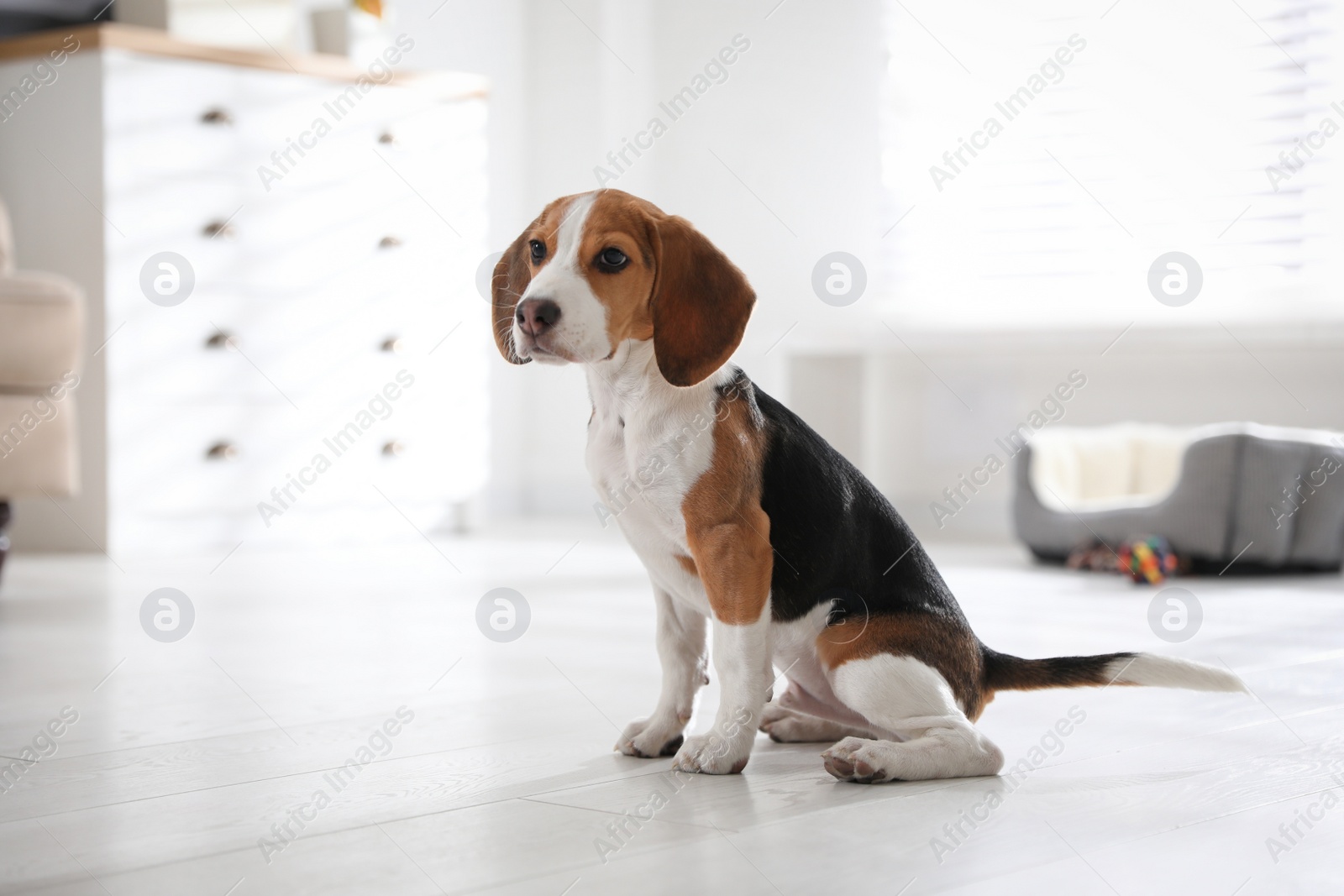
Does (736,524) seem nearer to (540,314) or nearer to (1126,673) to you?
(540,314)

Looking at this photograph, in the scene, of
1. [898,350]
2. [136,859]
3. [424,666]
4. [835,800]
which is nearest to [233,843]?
[136,859]

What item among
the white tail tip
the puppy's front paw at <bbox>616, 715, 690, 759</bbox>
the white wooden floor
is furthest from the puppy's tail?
the puppy's front paw at <bbox>616, 715, 690, 759</bbox>

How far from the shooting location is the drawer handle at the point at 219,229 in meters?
5.11

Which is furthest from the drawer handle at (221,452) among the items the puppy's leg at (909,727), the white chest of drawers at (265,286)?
the puppy's leg at (909,727)

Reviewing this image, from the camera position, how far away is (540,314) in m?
1.63

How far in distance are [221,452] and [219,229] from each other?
0.84m

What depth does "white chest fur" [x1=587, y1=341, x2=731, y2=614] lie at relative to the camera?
1.72 m

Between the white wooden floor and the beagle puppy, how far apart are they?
10cm

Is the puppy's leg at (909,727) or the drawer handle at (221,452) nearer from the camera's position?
the puppy's leg at (909,727)

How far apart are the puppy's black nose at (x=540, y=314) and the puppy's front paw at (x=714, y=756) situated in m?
0.56

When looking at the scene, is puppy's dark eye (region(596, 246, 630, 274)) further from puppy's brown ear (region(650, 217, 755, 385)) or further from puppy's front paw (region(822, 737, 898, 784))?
puppy's front paw (region(822, 737, 898, 784))

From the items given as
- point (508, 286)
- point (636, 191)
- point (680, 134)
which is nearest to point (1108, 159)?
point (680, 134)

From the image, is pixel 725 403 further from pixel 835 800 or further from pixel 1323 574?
pixel 1323 574

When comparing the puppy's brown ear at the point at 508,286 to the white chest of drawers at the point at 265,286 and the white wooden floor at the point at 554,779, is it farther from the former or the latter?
the white chest of drawers at the point at 265,286
